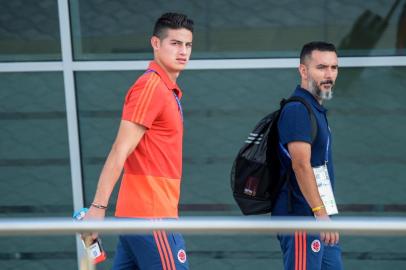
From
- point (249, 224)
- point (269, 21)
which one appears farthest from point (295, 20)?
point (249, 224)

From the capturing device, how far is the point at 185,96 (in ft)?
17.7

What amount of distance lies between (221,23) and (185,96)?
560 mm

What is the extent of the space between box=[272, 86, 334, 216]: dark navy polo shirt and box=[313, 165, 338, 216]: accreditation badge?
35 mm

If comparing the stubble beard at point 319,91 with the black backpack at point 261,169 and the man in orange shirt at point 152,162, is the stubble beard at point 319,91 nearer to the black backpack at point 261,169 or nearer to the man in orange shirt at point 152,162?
the black backpack at point 261,169

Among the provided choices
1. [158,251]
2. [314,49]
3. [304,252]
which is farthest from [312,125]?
[158,251]

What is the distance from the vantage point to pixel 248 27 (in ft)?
17.3

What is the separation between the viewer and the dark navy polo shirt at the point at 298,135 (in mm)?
3764

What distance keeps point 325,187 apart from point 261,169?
1.08 feet

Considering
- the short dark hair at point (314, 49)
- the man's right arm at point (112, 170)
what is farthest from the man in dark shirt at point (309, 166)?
the man's right arm at point (112, 170)

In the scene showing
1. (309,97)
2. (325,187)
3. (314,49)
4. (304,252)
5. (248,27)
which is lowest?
(304,252)

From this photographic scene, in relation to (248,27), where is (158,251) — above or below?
below

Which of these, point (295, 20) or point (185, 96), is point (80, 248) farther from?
point (295, 20)

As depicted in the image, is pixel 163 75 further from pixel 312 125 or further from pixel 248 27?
pixel 248 27

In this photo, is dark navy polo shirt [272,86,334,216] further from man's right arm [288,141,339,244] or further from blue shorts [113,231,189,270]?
blue shorts [113,231,189,270]
